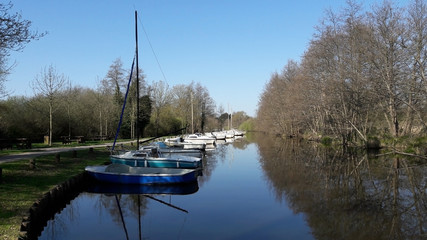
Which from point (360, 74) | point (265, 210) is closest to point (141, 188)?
point (265, 210)

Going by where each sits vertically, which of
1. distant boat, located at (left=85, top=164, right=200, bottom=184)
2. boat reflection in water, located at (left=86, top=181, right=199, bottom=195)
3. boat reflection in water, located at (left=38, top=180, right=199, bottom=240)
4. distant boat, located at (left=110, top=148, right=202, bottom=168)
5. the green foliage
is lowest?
boat reflection in water, located at (left=38, top=180, right=199, bottom=240)

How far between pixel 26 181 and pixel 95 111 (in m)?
28.2

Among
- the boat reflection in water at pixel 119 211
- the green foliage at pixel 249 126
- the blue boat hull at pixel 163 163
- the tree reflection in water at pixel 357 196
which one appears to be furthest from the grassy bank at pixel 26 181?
the green foliage at pixel 249 126

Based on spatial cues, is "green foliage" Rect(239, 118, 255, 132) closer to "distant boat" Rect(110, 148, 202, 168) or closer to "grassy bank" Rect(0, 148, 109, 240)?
"distant boat" Rect(110, 148, 202, 168)

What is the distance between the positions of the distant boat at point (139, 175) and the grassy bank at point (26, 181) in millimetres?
1217

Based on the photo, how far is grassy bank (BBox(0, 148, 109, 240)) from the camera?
27.3 ft

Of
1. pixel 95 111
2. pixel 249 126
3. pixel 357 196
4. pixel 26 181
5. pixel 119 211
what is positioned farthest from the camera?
pixel 249 126

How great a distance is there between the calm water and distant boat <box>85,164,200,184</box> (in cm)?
56

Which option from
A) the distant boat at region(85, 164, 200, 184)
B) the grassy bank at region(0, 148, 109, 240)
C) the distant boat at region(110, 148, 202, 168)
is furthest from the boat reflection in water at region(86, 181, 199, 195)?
the distant boat at region(110, 148, 202, 168)

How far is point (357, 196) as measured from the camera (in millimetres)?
13008

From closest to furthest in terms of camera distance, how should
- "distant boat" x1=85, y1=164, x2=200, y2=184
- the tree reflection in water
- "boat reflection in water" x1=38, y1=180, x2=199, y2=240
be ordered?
the tree reflection in water, "boat reflection in water" x1=38, y1=180, x2=199, y2=240, "distant boat" x1=85, y1=164, x2=200, y2=184

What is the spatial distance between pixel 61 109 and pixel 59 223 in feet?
91.0

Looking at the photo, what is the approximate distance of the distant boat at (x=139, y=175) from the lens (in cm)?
1527

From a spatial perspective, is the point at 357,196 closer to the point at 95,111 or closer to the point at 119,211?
the point at 119,211
